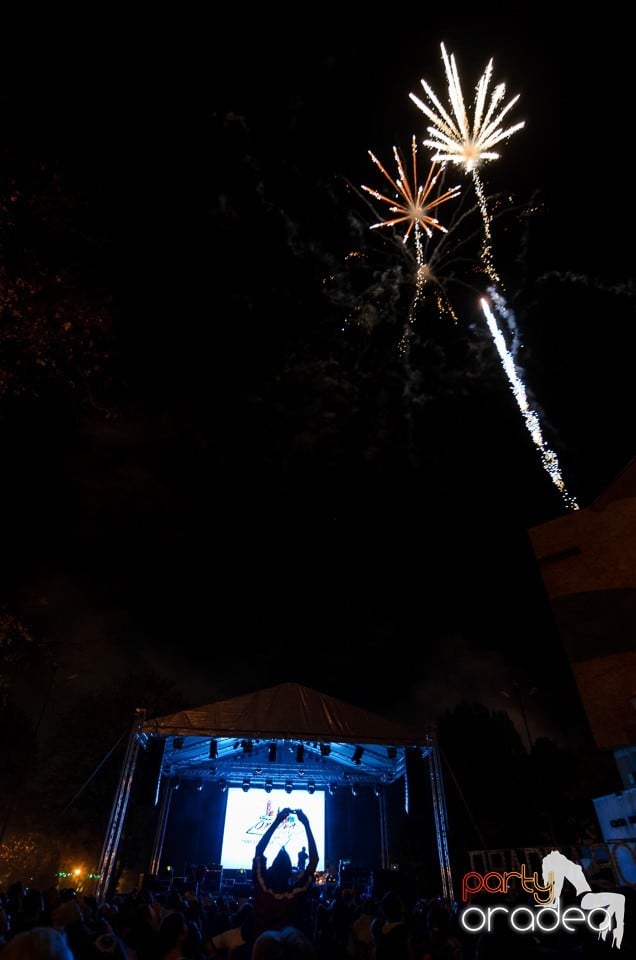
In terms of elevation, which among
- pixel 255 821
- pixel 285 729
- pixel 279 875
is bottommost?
pixel 279 875

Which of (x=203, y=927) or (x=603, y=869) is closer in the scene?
(x=203, y=927)

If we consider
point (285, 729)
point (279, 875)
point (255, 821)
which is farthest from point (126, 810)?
point (279, 875)

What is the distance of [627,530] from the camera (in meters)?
14.5

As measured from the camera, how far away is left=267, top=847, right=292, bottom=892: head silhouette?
3531mm

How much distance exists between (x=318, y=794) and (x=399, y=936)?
1591 centimetres

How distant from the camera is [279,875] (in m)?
3.59

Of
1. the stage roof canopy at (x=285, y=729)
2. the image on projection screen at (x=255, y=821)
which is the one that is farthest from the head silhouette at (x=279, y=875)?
the image on projection screen at (x=255, y=821)

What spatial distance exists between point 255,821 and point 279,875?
15.3 metres

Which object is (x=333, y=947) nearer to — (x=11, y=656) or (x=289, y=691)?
(x=289, y=691)

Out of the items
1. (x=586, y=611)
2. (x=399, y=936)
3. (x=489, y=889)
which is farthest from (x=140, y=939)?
(x=586, y=611)

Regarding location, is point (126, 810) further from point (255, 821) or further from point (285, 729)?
point (255, 821)

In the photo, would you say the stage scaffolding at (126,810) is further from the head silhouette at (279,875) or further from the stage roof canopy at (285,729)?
the head silhouette at (279,875)

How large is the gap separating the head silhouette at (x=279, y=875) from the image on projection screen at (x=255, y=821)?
12780 millimetres

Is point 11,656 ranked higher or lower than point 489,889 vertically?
higher
